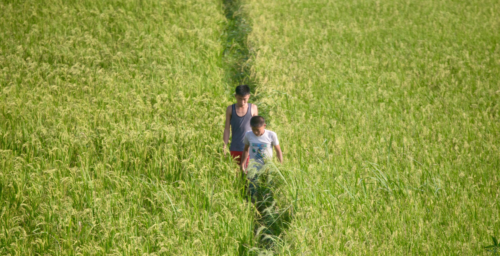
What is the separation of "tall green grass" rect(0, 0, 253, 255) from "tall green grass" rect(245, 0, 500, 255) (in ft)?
2.98

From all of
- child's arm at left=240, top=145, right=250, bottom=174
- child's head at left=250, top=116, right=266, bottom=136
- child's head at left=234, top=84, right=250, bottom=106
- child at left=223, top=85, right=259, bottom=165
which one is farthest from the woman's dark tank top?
child's head at left=250, top=116, right=266, bottom=136

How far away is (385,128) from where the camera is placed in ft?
20.7

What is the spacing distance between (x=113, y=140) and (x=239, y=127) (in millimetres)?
1950

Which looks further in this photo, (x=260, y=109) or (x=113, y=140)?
(x=260, y=109)

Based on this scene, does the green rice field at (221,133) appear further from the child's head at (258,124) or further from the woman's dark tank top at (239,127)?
the child's head at (258,124)

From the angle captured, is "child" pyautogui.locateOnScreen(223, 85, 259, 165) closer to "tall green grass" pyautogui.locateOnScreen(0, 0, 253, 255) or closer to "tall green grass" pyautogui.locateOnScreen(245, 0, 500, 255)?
"tall green grass" pyautogui.locateOnScreen(0, 0, 253, 255)

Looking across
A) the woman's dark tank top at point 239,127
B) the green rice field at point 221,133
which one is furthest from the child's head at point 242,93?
the green rice field at point 221,133

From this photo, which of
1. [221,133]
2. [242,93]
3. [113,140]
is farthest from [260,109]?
[113,140]

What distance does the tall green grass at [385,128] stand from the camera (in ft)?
13.1

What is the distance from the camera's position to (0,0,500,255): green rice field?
4062 mm

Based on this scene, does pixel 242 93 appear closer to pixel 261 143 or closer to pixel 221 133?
pixel 261 143

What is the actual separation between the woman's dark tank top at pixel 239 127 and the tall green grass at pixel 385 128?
2.05 feet

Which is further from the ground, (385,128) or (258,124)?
(258,124)

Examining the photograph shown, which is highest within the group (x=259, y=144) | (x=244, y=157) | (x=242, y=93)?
(x=242, y=93)
